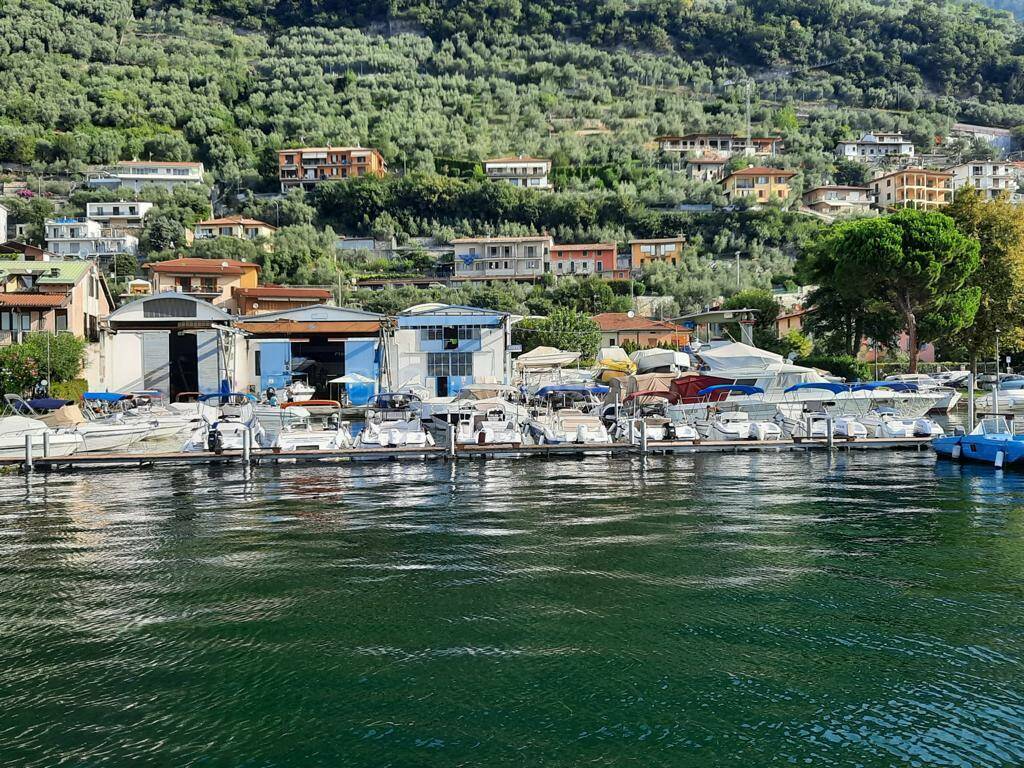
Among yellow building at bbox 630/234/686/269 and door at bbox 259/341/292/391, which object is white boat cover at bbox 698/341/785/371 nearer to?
door at bbox 259/341/292/391

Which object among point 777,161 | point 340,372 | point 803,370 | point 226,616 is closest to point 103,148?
point 340,372

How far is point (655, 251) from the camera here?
98.5 metres

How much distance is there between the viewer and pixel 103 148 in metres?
119

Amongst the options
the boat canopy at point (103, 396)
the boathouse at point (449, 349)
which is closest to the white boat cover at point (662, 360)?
the boathouse at point (449, 349)

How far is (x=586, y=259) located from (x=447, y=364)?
53.2 metres

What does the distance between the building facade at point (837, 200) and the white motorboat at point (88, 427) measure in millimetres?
108228

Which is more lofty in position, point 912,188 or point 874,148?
point 874,148

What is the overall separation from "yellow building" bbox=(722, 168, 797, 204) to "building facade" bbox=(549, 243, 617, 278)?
105 ft

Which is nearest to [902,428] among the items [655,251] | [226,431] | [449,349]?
[226,431]

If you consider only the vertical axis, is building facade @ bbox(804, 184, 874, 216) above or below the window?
above

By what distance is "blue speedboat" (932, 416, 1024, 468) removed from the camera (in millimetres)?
22938

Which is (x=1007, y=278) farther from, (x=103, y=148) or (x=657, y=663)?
(x=103, y=148)

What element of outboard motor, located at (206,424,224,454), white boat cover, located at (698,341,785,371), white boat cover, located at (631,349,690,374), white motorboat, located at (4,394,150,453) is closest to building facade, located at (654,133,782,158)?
white boat cover, located at (631,349,690,374)

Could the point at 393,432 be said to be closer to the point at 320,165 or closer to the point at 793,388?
the point at 793,388
